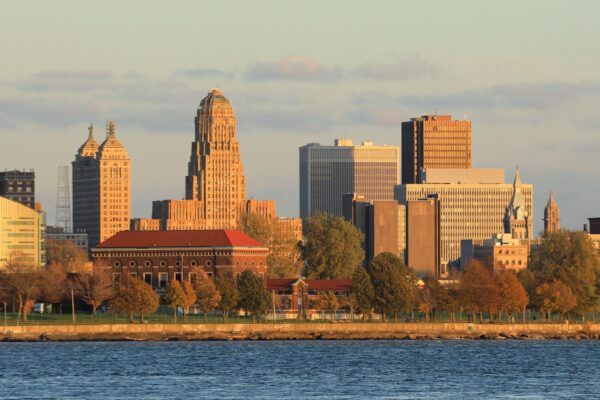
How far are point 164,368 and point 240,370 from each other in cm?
610

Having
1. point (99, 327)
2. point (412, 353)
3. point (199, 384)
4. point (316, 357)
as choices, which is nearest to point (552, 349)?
point (412, 353)

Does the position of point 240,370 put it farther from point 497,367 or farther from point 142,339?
point 142,339

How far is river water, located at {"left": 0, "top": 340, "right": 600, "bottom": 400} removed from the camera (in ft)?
418

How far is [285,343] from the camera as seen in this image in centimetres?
18950

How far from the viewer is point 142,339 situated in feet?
625

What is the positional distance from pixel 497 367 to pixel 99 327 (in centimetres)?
5250

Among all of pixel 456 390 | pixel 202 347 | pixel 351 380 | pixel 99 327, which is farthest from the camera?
pixel 99 327

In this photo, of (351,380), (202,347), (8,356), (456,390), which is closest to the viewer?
(456,390)

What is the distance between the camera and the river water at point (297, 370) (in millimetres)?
127312

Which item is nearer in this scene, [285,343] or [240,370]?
[240,370]

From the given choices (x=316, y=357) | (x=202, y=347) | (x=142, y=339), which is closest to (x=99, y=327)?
(x=142, y=339)

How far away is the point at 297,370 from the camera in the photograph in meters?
148

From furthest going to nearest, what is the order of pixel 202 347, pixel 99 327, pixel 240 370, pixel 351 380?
pixel 99 327 < pixel 202 347 < pixel 240 370 < pixel 351 380

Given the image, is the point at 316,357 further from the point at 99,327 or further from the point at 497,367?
the point at 99,327
